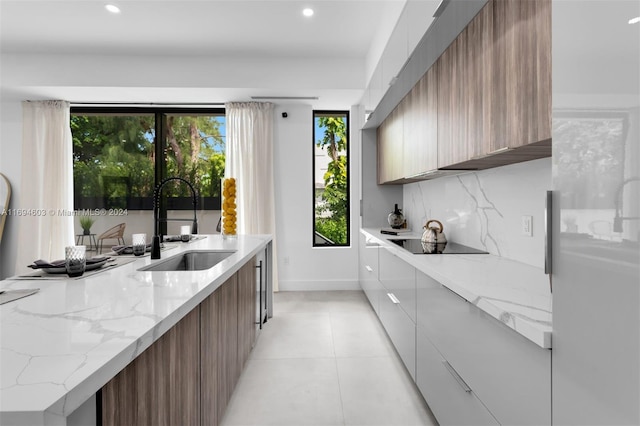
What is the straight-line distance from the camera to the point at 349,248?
5.01 meters

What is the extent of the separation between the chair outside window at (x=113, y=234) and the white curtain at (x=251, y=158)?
177 centimetres

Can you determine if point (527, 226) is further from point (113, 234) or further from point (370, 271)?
point (113, 234)

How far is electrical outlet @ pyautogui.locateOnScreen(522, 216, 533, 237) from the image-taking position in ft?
6.03

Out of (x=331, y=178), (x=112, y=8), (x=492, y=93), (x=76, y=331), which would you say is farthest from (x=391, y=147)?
(x=76, y=331)

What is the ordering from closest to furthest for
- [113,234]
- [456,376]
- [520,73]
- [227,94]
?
[520,73], [456,376], [227,94], [113,234]

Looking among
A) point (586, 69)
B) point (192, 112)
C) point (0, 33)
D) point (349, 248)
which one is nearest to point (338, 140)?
point (349, 248)

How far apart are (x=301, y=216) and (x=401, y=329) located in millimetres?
2746

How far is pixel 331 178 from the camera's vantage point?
5.13m

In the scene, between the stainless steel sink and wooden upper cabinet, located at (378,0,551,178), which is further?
the stainless steel sink

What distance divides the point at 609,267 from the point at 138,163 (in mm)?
5438

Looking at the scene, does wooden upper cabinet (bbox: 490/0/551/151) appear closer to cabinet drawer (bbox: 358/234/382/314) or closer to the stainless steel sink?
the stainless steel sink

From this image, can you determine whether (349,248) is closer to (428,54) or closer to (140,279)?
(428,54)

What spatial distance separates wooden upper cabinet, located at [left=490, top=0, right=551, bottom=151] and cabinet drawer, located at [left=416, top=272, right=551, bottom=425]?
27.4 inches

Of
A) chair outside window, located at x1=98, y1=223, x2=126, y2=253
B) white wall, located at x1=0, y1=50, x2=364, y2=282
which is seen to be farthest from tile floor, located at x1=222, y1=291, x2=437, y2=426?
chair outside window, located at x1=98, y1=223, x2=126, y2=253
